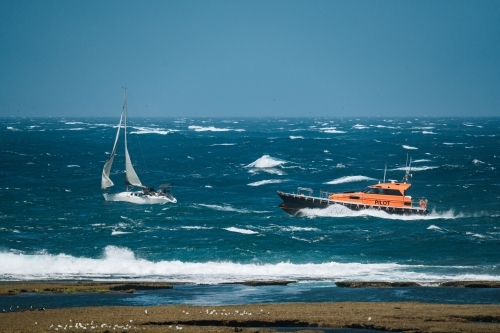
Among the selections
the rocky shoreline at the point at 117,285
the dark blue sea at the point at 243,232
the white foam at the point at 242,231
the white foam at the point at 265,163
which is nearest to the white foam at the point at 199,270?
the dark blue sea at the point at 243,232

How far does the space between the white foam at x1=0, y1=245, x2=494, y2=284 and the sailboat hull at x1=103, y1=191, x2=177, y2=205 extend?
20.8 meters

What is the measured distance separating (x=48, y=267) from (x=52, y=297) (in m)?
11.4

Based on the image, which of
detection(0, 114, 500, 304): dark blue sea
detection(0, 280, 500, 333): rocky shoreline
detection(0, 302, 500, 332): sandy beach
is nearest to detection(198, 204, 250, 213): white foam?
detection(0, 114, 500, 304): dark blue sea

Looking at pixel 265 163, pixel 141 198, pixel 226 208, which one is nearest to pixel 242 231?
pixel 226 208

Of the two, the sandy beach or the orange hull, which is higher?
the sandy beach

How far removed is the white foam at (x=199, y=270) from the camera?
3684cm

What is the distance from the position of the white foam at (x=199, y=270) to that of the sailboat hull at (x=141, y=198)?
2084cm

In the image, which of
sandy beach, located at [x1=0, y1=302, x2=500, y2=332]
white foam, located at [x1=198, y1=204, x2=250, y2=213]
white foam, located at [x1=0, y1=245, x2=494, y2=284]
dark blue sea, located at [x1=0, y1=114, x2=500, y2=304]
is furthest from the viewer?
white foam, located at [x1=198, y1=204, x2=250, y2=213]

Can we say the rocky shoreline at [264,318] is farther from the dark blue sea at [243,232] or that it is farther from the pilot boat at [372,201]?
the pilot boat at [372,201]

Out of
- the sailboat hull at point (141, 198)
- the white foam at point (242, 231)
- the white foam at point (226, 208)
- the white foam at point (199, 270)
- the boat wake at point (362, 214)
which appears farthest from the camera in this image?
the sailboat hull at point (141, 198)

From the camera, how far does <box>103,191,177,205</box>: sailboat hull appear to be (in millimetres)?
64875

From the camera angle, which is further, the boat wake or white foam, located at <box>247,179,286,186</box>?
white foam, located at <box>247,179,286,186</box>

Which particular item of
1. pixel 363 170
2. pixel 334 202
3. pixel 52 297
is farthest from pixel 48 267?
pixel 363 170

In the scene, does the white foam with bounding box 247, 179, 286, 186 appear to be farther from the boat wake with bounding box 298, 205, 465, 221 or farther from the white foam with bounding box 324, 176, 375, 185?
the boat wake with bounding box 298, 205, 465, 221
